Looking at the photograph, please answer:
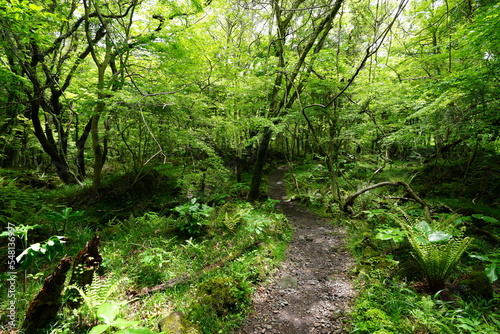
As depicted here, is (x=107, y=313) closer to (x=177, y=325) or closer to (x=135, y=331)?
(x=135, y=331)

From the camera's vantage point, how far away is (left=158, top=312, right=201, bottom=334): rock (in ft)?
8.20

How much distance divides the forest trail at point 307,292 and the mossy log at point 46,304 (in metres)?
2.41

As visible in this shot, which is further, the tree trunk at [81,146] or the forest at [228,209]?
the tree trunk at [81,146]

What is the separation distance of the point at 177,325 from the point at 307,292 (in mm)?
2169

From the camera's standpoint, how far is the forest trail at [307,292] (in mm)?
2924

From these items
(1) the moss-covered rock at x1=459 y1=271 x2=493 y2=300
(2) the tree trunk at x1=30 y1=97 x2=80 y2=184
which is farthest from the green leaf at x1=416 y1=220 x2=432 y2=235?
(2) the tree trunk at x1=30 y1=97 x2=80 y2=184

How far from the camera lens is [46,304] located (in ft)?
→ 8.50

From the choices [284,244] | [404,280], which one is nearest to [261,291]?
[284,244]

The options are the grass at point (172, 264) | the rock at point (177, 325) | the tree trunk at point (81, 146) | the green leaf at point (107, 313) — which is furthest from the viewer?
the tree trunk at point (81, 146)

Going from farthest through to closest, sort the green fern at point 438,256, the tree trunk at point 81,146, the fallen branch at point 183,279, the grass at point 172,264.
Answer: the tree trunk at point 81,146 < the fallen branch at point 183,279 < the grass at point 172,264 < the green fern at point 438,256

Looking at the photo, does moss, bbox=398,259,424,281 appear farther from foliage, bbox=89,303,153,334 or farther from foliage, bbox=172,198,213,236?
foliage, bbox=172,198,213,236

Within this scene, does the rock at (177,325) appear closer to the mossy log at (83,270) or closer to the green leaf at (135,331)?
the green leaf at (135,331)

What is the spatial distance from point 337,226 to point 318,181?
577 cm

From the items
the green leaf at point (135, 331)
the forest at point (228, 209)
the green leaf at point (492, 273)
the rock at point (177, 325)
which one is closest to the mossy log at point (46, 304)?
the forest at point (228, 209)
